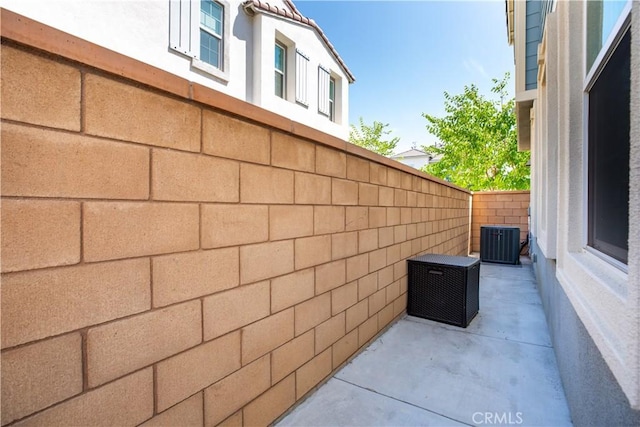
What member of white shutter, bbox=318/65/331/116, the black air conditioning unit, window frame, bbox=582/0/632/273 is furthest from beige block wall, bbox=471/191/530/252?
window frame, bbox=582/0/632/273

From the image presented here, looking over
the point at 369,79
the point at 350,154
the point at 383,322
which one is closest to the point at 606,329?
the point at 350,154

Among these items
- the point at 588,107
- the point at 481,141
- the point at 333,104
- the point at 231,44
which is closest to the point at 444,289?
the point at 588,107

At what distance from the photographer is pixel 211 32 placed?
526 cm

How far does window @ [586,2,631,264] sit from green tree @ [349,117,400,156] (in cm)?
1839

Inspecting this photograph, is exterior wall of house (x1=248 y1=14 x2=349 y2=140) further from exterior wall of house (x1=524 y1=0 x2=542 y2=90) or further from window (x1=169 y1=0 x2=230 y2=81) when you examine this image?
exterior wall of house (x1=524 y1=0 x2=542 y2=90)

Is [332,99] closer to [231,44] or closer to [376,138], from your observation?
[231,44]

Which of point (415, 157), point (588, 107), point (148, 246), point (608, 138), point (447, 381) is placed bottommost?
point (447, 381)

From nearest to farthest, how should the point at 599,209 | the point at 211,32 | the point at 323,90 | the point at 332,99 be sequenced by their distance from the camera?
the point at 599,209 → the point at 211,32 → the point at 323,90 → the point at 332,99

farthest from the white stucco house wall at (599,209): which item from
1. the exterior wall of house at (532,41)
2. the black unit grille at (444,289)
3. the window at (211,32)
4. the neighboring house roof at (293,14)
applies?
the neighboring house roof at (293,14)

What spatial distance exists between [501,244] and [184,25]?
23.4ft

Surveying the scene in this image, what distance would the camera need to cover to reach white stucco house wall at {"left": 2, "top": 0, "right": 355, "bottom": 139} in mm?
3605

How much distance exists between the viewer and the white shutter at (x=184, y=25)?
4.43 m

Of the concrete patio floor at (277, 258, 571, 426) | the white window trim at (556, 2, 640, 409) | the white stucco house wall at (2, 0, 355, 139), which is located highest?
the white stucco house wall at (2, 0, 355, 139)

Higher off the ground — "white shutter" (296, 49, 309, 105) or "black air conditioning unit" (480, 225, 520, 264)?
"white shutter" (296, 49, 309, 105)
